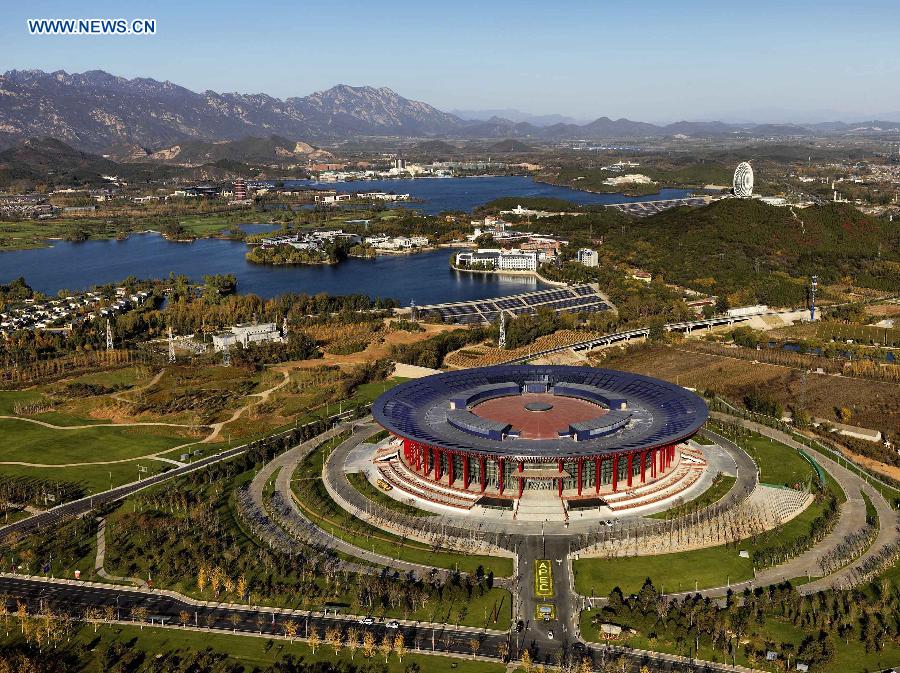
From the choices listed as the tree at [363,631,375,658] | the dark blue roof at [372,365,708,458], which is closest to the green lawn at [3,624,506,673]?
the tree at [363,631,375,658]

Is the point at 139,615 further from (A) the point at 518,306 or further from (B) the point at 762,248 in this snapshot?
(B) the point at 762,248

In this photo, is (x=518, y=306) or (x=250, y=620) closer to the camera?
(x=250, y=620)

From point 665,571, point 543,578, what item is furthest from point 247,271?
point 665,571

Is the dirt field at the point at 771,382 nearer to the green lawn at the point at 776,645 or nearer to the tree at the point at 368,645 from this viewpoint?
the green lawn at the point at 776,645

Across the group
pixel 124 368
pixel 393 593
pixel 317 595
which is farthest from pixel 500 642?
pixel 124 368

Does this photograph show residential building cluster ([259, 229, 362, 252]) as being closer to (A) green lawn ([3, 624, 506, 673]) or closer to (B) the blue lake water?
(B) the blue lake water

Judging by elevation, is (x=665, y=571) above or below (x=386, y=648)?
below

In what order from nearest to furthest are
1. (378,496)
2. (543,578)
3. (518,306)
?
1. (543,578)
2. (378,496)
3. (518,306)
